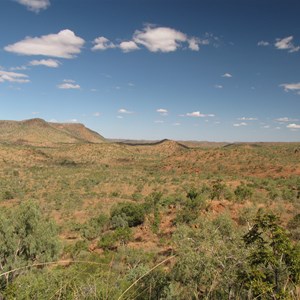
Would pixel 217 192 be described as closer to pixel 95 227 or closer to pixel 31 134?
pixel 95 227

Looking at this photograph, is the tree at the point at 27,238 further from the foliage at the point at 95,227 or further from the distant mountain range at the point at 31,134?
the distant mountain range at the point at 31,134

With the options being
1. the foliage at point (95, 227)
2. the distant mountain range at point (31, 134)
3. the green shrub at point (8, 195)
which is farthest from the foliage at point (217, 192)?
the distant mountain range at point (31, 134)

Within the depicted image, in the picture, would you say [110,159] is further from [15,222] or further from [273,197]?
[15,222]

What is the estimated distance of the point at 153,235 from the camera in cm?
2073

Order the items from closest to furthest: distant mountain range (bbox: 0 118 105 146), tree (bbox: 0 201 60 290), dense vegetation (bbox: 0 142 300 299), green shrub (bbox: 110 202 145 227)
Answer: dense vegetation (bbox: 0 142 300 299), tree (bbox: 0 201 60 290), green shrub (bbox: 110 202 145 227), distant mountain range (bbox: 0 118 105 146)

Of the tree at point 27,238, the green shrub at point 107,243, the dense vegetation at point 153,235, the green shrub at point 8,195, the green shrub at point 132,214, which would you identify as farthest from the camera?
the green shrub at point 8,195

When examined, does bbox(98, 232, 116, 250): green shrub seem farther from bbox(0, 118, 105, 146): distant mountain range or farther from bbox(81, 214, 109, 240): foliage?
bbox(0, 118, 105, 146): distant mountain range

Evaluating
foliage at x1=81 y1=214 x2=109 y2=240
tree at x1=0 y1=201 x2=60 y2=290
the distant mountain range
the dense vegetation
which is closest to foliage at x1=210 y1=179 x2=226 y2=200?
the dense vegetation

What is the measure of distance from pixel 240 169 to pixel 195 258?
47.7 meters

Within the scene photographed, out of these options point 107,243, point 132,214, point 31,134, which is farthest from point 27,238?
point 31,134

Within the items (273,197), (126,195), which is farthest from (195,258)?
(126,195)

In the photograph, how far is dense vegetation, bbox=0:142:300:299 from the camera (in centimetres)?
623

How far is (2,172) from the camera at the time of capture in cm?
5738

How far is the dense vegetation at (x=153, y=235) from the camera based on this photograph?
623cm
